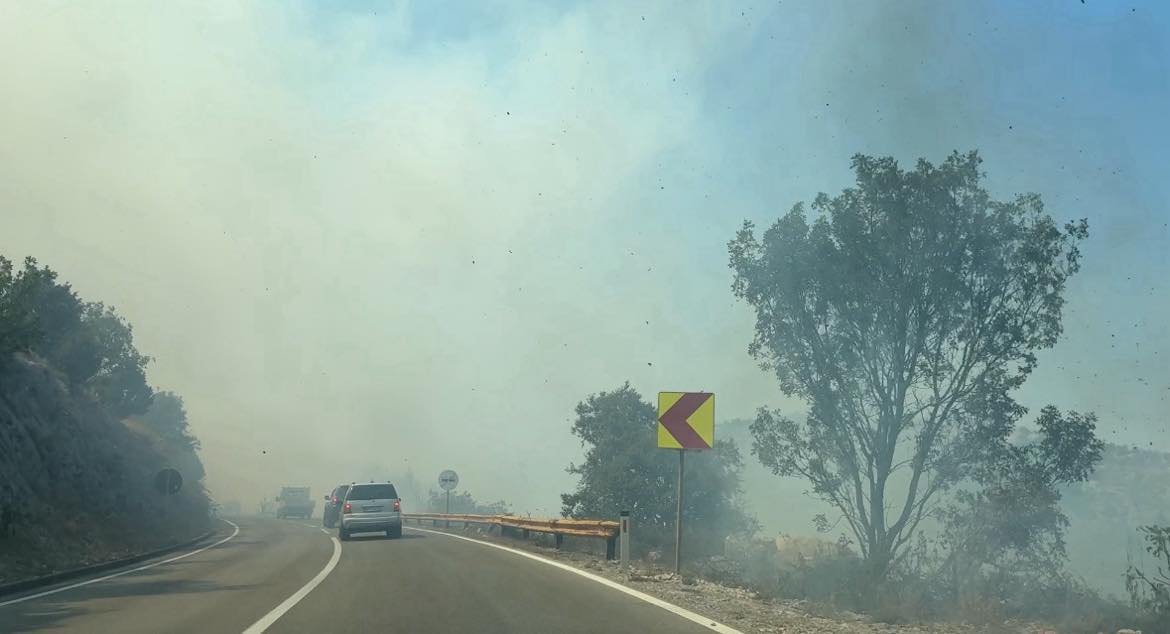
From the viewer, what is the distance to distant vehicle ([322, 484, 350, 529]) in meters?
41.8

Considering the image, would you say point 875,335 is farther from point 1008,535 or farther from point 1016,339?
point 1008,535

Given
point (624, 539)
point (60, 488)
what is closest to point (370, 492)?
point (60, 488)

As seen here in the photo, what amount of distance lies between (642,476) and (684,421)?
30201 millimetres

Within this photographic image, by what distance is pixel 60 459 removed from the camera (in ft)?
97.0

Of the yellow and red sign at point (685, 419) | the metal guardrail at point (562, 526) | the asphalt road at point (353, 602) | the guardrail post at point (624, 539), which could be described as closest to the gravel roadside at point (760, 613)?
the asphalt road at point (353, 602)

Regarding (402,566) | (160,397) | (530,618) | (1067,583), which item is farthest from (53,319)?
(160,397)

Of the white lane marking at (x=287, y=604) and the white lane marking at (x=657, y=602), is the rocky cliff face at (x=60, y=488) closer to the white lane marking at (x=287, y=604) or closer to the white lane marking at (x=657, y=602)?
the white lane marking at (x=287, y=604)

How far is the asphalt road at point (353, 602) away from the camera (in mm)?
9727

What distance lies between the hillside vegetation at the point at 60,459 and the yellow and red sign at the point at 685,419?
1240cm

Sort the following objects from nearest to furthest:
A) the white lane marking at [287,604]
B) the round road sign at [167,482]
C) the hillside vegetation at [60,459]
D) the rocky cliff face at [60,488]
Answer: the white lane marking at [287,604]
the rocky cliff face at [60,488]
the hillside vegetation at [60,459]
the round road sign at [167,482]

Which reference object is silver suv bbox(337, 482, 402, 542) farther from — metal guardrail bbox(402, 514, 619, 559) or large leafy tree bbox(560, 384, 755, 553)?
large leafy tree bbox(560, 384, 755, 553)

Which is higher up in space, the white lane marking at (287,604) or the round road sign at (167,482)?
the round road sign at (167,482)

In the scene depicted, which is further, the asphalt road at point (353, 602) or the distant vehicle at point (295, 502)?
the distant vehicle at point (295, 502)

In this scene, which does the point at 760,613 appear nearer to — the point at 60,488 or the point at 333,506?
the point at 60,488
